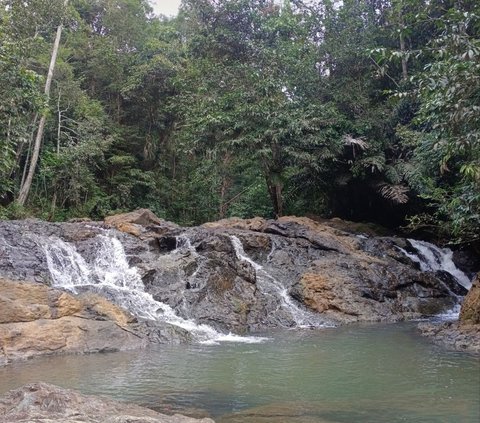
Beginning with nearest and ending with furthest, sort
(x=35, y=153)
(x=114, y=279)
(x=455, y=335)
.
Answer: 1. (x=455, y=335)
2. (x=114, y=279)
3. (x=35, y=153)

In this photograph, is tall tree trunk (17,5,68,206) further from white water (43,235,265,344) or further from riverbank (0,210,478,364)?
white water (43,235,265,344)

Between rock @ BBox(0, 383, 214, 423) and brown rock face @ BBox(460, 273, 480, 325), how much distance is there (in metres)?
7.90

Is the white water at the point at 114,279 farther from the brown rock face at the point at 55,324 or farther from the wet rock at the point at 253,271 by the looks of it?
the brown rock face at the point at 55,324

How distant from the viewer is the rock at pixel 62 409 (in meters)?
3.62

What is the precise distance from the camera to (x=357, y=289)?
13.6m

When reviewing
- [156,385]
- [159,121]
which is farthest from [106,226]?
[159,121]

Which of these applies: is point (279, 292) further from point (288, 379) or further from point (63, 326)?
point (288, 379)

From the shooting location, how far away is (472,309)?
10492mm

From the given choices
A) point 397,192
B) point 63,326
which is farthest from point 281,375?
point 397,192

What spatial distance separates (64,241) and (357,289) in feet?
24.3

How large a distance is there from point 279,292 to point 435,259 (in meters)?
6.83

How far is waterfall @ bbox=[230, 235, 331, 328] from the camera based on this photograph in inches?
485

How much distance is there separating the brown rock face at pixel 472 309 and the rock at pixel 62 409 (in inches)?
311

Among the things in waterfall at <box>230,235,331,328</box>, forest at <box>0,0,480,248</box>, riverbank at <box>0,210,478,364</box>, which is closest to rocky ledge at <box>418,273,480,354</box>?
riverbank at <box>0,210,478,364</box>
